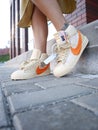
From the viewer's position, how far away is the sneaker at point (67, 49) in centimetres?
144

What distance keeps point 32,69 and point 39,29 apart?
1.05 ft

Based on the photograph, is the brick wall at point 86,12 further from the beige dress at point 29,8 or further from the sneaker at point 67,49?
the sneaker at point 67,49

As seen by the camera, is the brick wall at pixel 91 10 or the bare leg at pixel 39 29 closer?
the bare leg at pixel 39 29

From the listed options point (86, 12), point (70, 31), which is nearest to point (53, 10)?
point (70, 31)

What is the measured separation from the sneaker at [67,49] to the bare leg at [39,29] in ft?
0.68

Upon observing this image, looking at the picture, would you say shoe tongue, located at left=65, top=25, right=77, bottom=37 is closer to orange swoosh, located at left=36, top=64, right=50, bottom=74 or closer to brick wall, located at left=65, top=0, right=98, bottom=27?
orange swoosh, located at left=36, top=64, right=50, bottom=74

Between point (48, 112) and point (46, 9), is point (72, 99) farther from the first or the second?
point (46, 9)

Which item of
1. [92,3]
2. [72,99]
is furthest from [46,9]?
[92,3]

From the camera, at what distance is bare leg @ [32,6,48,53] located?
1.68 meters

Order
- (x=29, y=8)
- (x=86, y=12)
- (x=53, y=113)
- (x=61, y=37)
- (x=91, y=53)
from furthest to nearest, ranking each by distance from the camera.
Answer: (x=86, y=12)
(x=29, y=8)
(x=91, y=53)
(x=61, y=37)
(x=53, y=113)

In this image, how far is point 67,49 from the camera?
1470 millimetres

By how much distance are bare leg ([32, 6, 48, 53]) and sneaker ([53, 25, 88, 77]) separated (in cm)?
21

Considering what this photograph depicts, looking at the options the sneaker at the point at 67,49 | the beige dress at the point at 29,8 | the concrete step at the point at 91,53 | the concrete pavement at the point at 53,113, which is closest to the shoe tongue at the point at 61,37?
the sneaker at the point at 67,49

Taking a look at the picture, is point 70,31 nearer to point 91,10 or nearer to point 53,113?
point 53,113
